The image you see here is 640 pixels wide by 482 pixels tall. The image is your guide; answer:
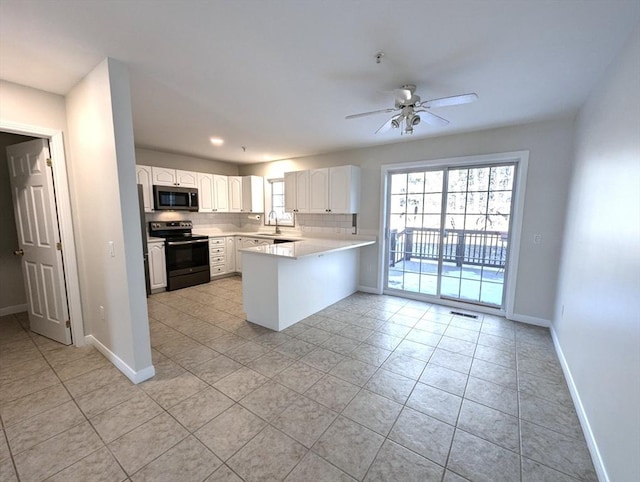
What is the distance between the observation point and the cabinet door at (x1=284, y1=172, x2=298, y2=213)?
5121 millimetres

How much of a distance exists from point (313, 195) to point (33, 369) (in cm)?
399

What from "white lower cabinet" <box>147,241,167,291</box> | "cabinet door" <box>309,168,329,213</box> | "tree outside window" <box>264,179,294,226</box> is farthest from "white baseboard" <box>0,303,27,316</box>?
"cabinet door" <box>309,168,329,213</box>

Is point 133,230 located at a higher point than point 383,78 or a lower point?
lower

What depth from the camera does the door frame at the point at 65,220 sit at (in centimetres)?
255

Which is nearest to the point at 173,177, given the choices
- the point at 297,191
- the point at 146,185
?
the point at 146,185

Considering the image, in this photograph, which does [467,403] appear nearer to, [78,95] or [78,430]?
[78,430]

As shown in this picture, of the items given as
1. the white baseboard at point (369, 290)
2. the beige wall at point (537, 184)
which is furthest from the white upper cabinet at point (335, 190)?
the white baseboard at point (369, 290)

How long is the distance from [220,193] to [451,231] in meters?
4.50

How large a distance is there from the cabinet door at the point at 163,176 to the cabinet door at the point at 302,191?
7.39 ft

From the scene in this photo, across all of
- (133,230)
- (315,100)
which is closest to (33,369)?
(133,230)

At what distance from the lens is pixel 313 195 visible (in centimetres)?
491

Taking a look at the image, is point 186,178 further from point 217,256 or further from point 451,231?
point 451,231

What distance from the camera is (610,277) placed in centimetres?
167

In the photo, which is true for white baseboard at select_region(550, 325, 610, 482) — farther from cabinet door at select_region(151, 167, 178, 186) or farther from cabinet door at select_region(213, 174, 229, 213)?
cabinet door at select_region(151, 167, 178, 186)
